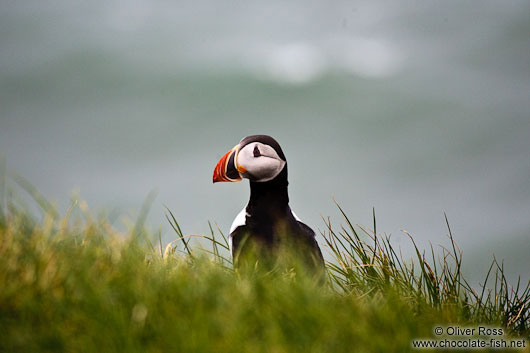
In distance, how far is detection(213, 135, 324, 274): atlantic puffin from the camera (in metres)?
4.30

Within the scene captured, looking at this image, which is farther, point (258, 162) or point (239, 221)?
point (239, 221)

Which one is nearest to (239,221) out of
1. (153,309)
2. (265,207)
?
(265,207)

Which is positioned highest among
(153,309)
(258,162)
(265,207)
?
(258,162)

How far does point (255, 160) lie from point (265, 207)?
0.40 m

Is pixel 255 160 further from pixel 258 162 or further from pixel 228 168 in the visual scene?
pixel 228 168

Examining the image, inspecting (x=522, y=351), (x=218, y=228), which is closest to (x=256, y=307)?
(x=522, y=351)

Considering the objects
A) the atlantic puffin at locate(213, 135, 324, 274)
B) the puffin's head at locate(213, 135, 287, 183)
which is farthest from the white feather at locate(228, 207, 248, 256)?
the puffin's head at locate(213, 135, 287, 183)

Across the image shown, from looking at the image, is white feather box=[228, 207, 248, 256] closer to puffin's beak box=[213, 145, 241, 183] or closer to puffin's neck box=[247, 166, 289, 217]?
puffin's neck box=[247, 166, 289, 217]

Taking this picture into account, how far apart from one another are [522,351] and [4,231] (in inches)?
133

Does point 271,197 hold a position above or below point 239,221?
above

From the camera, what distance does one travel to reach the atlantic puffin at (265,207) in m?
4.30

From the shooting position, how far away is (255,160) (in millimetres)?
4410

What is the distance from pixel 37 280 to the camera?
3.03m

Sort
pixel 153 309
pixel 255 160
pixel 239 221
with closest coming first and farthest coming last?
1. pixel 153 309
2. pixel 255 160
3. pixel 239 221
